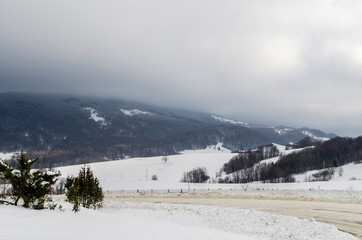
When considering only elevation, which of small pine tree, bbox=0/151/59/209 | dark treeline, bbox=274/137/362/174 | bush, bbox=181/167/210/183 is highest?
dark treeline, bbox=274/137/362/174

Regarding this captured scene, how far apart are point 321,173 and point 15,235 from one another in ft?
360

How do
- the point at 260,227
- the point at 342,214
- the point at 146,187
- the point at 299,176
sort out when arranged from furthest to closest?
1. the point at 299,176
2. the point at 146,187
3. the point at 342,214
4. the point at 260,227

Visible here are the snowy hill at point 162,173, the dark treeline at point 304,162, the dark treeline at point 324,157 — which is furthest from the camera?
the dark treeline at point 324,157

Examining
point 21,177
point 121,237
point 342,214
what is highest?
point 21,177

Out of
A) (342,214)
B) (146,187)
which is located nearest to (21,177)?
(342,214)

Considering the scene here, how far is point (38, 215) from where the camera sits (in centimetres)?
1612

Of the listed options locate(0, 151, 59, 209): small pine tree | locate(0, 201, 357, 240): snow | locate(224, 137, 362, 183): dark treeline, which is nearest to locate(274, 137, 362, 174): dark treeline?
locate(224, 137, 362, 183): dark treeline

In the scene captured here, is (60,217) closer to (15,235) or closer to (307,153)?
(15,235)

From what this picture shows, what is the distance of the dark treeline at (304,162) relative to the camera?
112m

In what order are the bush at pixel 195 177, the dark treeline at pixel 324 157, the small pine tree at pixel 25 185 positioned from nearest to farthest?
the small pine tree at pixel 25 185, the bush at pixel 195 177, the dark treeline at pixel 324 157

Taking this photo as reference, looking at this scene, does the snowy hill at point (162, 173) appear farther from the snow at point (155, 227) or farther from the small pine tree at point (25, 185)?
the small pine tree at point (25, 185)

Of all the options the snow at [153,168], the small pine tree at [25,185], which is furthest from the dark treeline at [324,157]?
the small pine tree at [25,185]

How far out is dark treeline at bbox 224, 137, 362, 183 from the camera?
11219cm

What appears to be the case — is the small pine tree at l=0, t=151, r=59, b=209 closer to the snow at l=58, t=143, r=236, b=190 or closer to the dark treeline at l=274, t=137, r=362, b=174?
the snow at l=58, t=143, r=236, b=190
